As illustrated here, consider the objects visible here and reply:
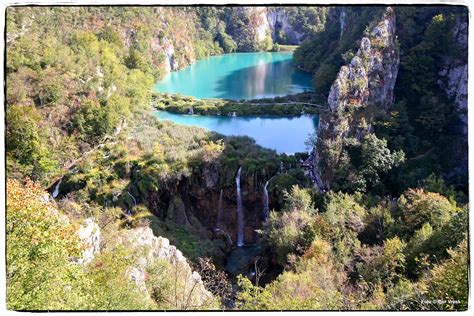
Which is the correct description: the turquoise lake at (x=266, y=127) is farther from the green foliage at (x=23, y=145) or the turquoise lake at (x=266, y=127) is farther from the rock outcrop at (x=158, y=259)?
the green foliage at (x=23, y=145)

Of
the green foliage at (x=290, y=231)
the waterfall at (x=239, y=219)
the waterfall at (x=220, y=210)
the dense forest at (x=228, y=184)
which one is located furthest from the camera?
the waterfall at (x=220, y=210)

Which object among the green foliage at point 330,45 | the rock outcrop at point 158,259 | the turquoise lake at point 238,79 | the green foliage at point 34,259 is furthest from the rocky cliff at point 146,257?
the turquoise lake at point 238,79

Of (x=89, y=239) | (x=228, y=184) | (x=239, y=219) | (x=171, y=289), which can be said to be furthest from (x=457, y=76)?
(x=89, y=239)

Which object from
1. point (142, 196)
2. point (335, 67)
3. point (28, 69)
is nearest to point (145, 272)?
point (142, 196)

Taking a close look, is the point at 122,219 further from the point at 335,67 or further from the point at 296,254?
the point at 335,67

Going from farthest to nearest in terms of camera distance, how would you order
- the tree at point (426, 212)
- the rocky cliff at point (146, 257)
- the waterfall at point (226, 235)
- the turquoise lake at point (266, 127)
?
1. the turquoise lake at point (266, 127)
2. the waterfall at point (226, 235)
3. the tree at point (426, 212)
4. the rocky cliff at point (146, 257)

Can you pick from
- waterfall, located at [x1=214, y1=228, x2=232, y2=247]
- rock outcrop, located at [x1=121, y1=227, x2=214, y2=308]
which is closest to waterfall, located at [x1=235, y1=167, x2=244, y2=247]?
waterfall, located at [x1=214, y1=228, x2=232, y2=247]
